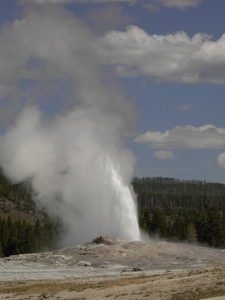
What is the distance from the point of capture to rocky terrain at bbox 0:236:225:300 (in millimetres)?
36406

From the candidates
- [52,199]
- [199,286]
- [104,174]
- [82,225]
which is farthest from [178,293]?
[52,199]

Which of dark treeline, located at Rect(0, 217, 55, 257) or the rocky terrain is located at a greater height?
dark treeline, located at Rect(0, 217, 55, 257)

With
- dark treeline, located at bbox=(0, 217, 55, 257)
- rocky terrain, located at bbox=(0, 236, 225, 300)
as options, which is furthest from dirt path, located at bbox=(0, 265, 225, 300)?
dark treeline, located at bbox=(0, 217, 55, 257)

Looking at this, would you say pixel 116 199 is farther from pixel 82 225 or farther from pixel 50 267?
pixel 50 267

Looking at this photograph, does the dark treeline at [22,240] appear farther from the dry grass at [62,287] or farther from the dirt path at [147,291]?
the dirt path at [147,291]

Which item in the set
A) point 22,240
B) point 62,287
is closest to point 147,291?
point 62,287

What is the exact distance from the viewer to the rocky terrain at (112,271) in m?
36.4

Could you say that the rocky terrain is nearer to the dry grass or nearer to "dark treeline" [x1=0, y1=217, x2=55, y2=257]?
the dry grass

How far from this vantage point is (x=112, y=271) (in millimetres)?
61531

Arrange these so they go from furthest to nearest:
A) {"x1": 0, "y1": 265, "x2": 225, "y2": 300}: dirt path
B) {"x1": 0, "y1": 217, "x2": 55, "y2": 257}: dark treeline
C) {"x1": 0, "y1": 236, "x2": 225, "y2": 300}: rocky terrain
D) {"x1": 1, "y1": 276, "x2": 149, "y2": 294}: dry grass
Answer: {"x1": 0, "y1": 217, "x2": 55, "y2": 257}: dark treeline < {"x1": 1, "y1": 276, "x2": 149, "y2": 294}: dry grass < {"x1": 0, "y1": 236, "x2": 225, "y2": 300}: rocky terrain < {"x1": 0, "y1": 265, "x2": 225, "y2": 300}: dirt path

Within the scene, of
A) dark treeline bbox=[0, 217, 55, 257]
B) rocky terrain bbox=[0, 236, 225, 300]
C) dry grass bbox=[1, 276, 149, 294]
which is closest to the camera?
rocky terrain bbox=[0, 236, 225, 300]

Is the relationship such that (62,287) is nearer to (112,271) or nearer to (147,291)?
(147,291)

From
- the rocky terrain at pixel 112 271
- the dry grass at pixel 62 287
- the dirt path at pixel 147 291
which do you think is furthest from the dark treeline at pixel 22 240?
the dirt path at pixel 147 291

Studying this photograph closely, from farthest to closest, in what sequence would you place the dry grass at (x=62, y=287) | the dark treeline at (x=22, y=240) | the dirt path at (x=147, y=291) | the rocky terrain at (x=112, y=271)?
the dark treeline at (x=22, y=240)
the dry grass at (x=62, y=287)
the rocky terrain at (x=112, y=271)
the dirt path at (x=147, y=291)
